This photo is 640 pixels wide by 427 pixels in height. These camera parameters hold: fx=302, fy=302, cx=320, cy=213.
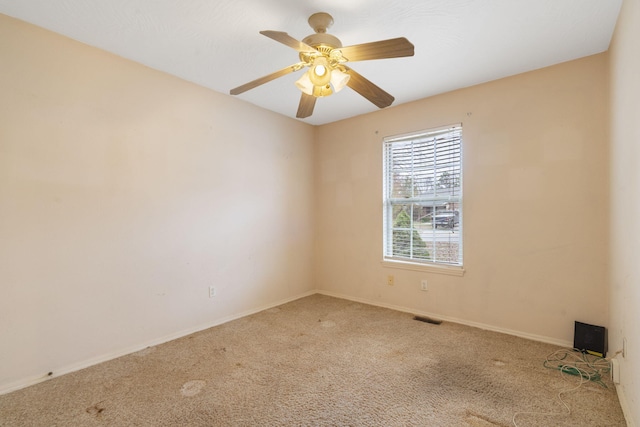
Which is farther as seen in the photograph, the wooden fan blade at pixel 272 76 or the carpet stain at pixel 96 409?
the wooden fan blade at pixel 272 76

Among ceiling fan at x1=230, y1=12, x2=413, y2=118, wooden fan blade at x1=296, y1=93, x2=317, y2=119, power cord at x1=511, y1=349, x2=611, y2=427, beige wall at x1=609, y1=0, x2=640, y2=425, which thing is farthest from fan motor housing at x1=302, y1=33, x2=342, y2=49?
power cord at x1=511, y1=349, x2=611, y2=427

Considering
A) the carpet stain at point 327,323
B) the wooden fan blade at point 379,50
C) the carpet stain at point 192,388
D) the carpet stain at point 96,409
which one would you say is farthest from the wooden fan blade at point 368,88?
the carpet stain at point 96,409

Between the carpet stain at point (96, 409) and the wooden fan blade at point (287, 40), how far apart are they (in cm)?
225

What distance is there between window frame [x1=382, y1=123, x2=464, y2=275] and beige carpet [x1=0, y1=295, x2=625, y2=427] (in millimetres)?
703

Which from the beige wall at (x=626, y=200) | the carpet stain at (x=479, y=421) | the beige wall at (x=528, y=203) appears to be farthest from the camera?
the beige wall at (x=528, y=203)

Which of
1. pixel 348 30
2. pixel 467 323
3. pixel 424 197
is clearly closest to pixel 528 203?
pixel 424 197

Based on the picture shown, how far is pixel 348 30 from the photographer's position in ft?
6.84

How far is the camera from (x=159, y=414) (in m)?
1.71

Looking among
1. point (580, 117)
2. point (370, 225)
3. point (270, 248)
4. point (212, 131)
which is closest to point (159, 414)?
point (270, 248)

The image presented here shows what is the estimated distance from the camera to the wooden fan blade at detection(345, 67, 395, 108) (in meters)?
1.95

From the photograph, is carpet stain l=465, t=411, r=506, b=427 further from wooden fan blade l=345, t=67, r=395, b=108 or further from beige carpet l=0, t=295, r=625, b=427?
wooden fan blade l=345, t=67, r=395, b=108

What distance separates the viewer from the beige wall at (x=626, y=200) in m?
1.49

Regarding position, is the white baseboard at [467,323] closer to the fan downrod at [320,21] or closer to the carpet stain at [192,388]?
the carpet stain at [192,388]

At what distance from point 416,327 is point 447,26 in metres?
2.56
